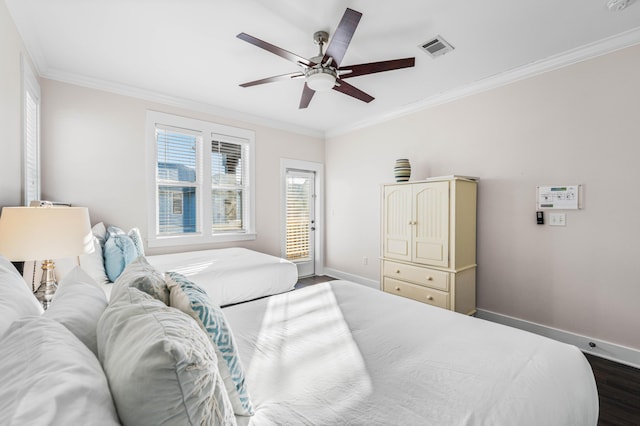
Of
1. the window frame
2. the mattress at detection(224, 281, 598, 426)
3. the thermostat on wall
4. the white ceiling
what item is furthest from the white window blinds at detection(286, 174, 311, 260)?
the thermostat on wall

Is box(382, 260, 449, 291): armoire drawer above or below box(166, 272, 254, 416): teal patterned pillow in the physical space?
below

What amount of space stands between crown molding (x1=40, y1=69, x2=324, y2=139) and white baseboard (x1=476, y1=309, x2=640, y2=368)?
4055 millimetres

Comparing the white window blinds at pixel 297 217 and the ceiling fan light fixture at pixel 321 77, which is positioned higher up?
the ceiling fan light fixture at pixel 321 77

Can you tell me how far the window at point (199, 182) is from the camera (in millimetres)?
3621

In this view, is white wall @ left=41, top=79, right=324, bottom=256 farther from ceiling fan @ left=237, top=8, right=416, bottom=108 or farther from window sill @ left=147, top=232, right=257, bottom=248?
ceiling fan @ left=237, top=8, right=416, bottom=108

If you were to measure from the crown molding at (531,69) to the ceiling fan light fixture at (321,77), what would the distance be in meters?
1.85

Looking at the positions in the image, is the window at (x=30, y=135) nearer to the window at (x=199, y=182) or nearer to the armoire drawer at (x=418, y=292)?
the window at (x=199, y=182)

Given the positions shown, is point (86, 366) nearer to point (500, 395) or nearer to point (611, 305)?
point (500, 395)

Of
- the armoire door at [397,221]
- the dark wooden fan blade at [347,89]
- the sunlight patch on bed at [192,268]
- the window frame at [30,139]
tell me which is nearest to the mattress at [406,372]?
the sunlight patch on bed at [192,268]

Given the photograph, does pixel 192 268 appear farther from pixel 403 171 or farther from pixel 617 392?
pixel 617 392

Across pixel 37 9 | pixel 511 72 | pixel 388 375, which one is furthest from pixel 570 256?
pixel 37 9

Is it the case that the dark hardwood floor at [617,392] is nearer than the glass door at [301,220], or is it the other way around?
the dark hardwood floor at [617,392]

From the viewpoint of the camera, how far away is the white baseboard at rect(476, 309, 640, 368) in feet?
7.59

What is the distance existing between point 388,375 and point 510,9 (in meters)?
2.55
